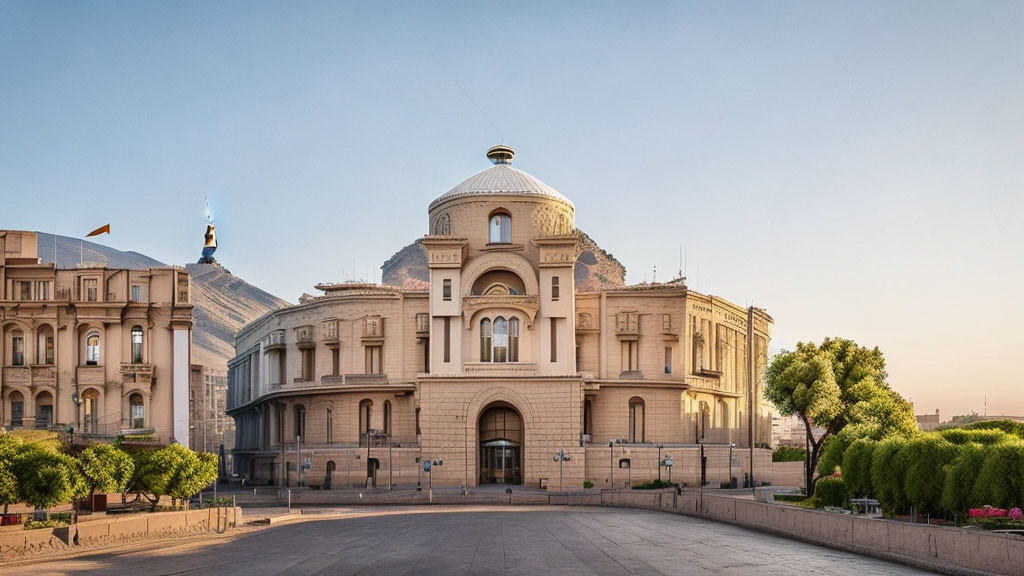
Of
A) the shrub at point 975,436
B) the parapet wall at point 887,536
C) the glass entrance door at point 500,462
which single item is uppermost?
the shrub at point 975,436

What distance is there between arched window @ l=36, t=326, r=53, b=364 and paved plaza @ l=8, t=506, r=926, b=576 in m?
27.6

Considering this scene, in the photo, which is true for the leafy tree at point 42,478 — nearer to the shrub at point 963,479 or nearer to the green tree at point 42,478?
the green tree at point 42,478

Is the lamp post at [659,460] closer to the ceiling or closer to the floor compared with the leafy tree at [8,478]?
closer to the floor

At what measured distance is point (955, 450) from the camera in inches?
1439

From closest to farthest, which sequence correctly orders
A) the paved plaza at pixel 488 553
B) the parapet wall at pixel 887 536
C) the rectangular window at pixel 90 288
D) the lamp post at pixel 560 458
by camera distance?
the parapet wall at pixel 887 536 → the paved plaza at pixel 488 553 → the rectangular window at pixel 90 288 → the lamp post at pixel 560 458

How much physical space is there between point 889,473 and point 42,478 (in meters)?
30.5

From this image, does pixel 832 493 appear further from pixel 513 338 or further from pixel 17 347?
pixel 17 347

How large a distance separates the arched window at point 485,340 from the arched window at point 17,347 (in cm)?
3362

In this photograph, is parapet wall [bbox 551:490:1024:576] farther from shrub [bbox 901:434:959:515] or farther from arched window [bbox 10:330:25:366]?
arched window [bbox 10:330:25:366]

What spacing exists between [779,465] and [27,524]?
2896 inches

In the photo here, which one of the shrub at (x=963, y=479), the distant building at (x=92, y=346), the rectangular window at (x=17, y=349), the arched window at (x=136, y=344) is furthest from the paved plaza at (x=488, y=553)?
the rectangular window at (x=17, y=349)

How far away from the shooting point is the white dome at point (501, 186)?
88.1 m

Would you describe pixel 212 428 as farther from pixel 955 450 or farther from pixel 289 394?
pixel 955 450

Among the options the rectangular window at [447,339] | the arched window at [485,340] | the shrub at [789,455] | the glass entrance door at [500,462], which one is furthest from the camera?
the shrub at [789,455]
